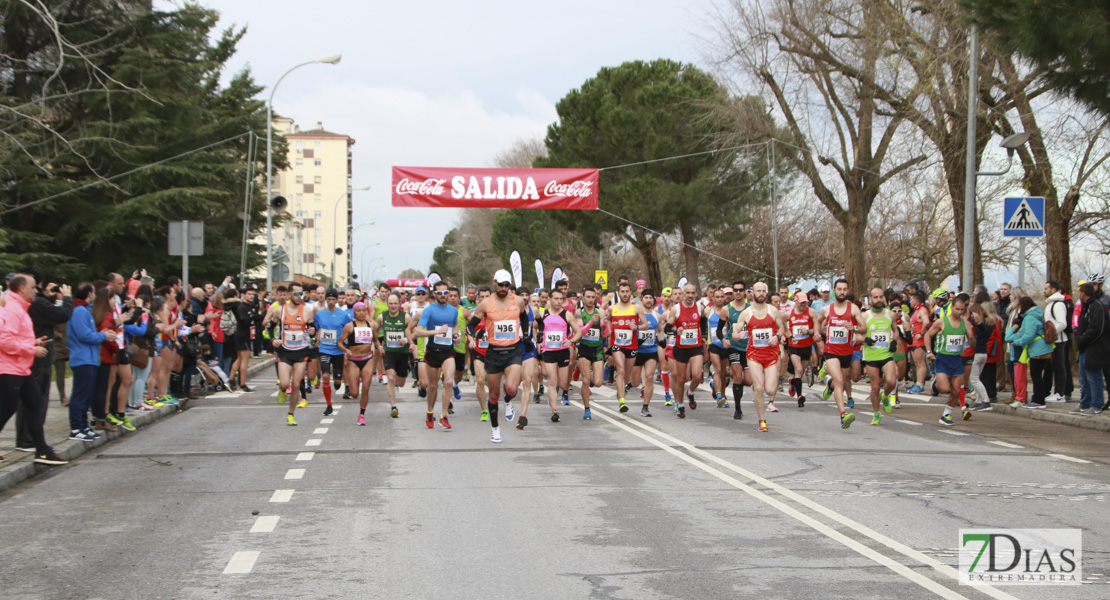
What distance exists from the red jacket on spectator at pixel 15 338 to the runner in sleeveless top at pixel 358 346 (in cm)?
521

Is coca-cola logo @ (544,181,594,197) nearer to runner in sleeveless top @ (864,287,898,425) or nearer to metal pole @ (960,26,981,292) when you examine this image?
metal pole @ (960,26,981,292)

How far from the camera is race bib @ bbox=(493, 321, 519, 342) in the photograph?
41.4 feet

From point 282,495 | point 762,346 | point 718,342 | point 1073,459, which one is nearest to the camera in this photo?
point 282,495

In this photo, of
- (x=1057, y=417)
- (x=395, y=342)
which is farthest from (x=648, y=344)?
(x=1057, y=417)

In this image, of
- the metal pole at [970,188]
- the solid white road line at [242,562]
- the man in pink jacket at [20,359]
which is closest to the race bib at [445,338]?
the man in pink jacket at [20,359]

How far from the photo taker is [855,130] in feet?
93.8

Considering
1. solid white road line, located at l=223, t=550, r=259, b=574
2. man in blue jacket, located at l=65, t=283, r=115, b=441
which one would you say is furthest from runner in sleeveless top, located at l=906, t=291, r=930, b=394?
solid white road line, located at l=223, t=550, r=259, b=574

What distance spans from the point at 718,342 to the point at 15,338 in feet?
32.1

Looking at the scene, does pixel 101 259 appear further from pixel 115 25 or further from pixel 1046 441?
pixel 1046 441

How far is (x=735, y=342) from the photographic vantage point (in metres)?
15.8

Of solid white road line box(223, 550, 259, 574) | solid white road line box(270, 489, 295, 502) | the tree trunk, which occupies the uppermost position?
the tree trunk

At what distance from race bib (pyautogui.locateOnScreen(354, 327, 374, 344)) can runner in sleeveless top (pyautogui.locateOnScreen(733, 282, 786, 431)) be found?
497cm

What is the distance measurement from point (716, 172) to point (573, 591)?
39.2m

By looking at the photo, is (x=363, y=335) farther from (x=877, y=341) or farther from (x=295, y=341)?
(x=877, y=341)
